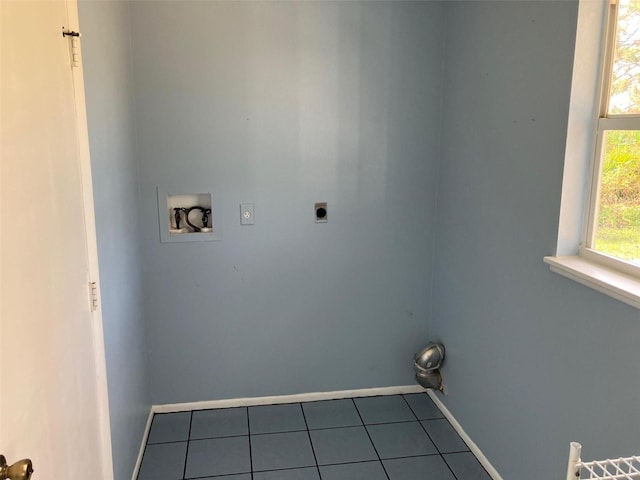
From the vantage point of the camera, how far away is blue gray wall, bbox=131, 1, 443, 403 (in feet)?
8.39

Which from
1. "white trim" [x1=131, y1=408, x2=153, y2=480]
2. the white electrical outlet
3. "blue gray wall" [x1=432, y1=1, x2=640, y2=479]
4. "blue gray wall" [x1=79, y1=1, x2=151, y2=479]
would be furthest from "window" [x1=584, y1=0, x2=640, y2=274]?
"white trim" [x1=131, y1=408, x2=153, y2=480]

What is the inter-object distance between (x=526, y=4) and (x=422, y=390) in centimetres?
211

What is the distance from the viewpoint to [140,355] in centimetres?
255

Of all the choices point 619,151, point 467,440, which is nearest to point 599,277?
point 619,151

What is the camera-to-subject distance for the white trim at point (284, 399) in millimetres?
2857

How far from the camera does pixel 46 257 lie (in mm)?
1226

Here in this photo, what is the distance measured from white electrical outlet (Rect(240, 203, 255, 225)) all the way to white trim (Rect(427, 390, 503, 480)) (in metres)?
1.45

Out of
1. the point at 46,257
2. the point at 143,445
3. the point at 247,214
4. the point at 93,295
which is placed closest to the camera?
the point at 46,257

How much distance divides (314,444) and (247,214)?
1.21m

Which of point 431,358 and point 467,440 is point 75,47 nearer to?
point 431,358

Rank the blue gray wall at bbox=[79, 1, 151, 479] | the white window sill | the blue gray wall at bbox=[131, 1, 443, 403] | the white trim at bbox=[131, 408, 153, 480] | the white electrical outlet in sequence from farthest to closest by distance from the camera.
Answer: the white electrical outlet, the blue gray wall at bbox=[131, 1, 443, 403], the white trim at bbox=[131, 408, 153, 480], the blue gray wall at bbox=[79, 1, 151, 479], the white window sill

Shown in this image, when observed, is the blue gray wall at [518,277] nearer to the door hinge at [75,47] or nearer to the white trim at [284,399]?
the white trim at [284,399]

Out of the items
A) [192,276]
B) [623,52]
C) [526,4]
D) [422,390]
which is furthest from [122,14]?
[422,390]

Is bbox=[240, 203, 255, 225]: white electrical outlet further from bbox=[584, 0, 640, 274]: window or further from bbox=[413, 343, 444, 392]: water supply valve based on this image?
bbox=[584, 0, 640, 274]: window
